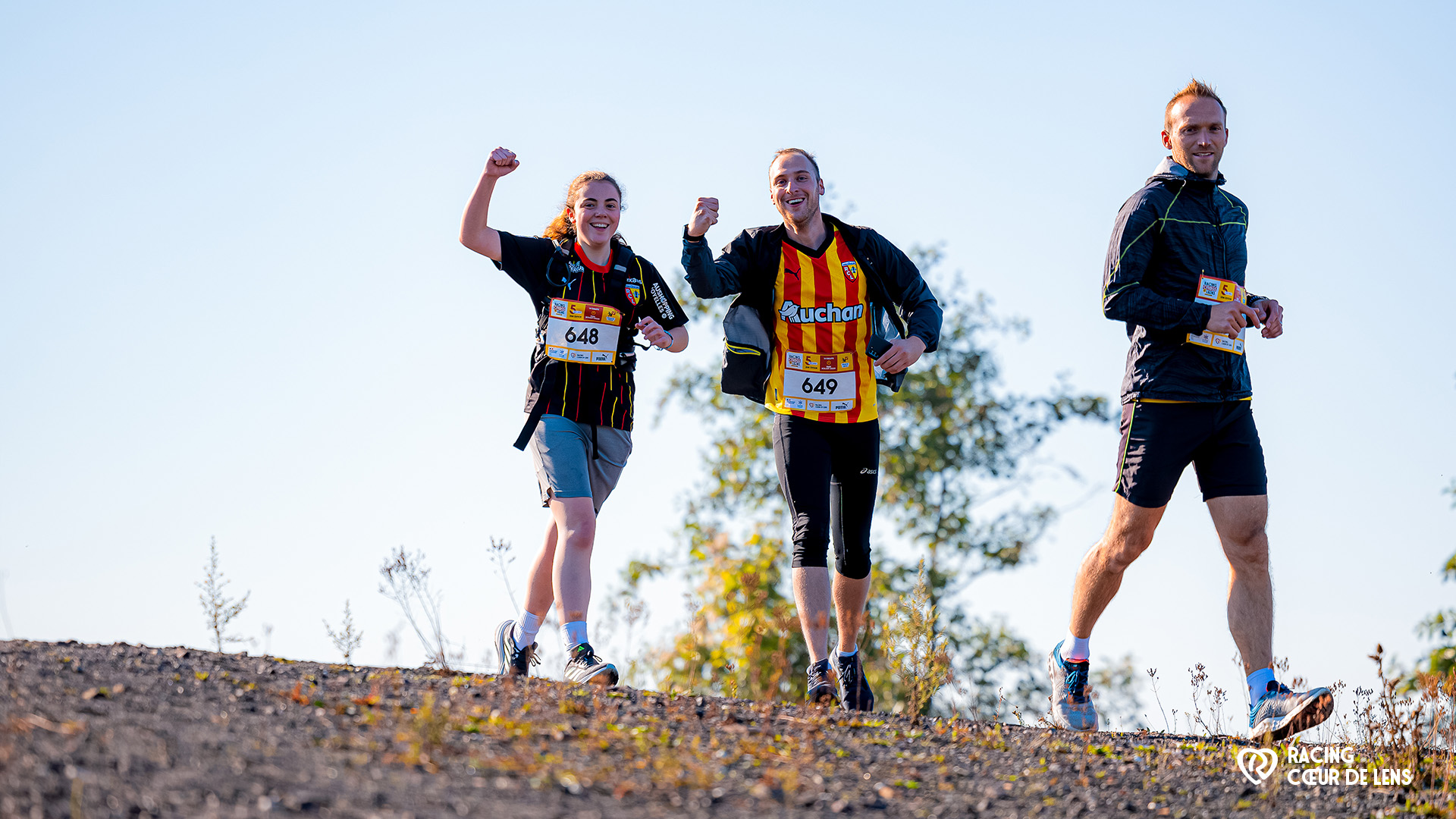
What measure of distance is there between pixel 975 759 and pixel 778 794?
3.88 ft

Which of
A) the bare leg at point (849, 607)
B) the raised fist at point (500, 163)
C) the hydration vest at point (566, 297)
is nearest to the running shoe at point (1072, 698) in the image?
the bare leg at point (849, 607)

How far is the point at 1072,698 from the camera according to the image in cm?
580

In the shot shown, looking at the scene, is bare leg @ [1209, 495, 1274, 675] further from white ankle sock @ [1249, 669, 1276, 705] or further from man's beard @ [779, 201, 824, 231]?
man's beard @ [779, 201, 824, 231]

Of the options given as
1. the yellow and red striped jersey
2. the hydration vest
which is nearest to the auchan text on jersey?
the yellow and red striped jersey

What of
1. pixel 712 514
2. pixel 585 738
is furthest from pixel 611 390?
pixel 712 514

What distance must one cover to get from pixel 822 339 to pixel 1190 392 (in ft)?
5.22

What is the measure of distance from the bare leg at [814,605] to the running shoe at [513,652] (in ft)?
4.09

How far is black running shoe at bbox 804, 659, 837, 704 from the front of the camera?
548 centimetres

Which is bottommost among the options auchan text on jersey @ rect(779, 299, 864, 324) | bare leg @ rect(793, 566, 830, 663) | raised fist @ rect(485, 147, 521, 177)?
bare leg @ rect(793, 566, 830, 663)

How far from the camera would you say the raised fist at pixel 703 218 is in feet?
18.4

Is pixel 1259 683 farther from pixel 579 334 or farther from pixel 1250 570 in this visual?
pixel 579 334

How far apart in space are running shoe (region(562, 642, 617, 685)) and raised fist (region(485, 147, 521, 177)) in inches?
83.8

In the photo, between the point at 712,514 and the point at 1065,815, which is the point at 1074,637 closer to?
the point at 1065,815

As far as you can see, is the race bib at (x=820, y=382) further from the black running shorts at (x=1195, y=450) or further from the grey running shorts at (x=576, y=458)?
the black running shorts at (x=1195, y=450)
